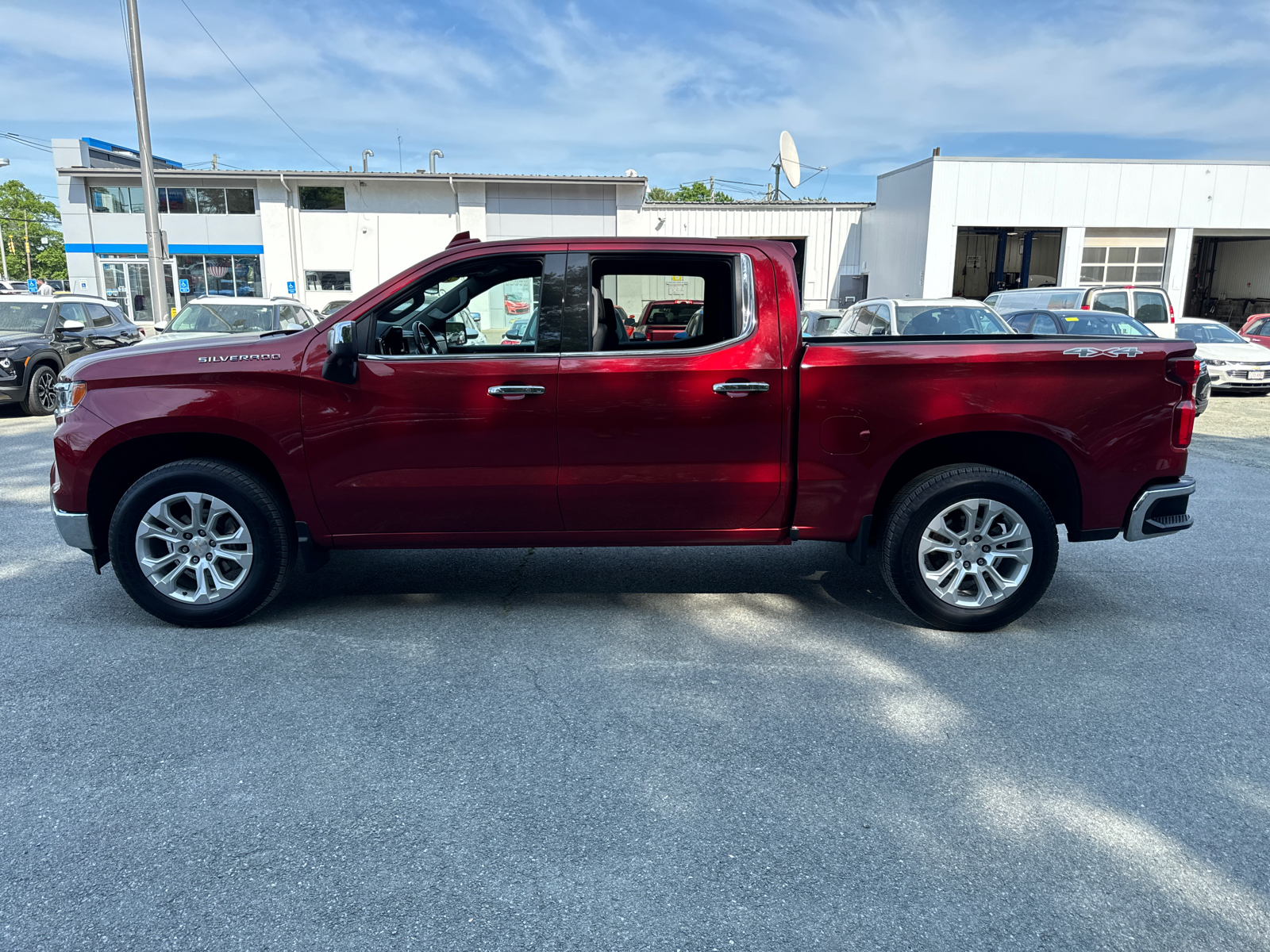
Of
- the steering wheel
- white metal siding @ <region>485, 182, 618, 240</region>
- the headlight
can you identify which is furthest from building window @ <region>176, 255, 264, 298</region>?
the steering wheel

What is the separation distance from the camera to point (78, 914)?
2500 millimetres

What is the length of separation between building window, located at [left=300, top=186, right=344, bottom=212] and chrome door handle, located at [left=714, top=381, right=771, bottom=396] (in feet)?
107

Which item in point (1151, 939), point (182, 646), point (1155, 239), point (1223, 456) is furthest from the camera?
point (1155, 239)

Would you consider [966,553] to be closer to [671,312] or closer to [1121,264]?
[671,312]

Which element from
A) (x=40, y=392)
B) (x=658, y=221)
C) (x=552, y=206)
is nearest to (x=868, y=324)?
(x=40, y=392)

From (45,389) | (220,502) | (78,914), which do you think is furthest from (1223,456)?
(45,389)

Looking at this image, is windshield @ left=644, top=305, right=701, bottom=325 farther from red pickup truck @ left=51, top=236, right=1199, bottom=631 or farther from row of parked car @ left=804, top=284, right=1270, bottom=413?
row of parked car @ left=804, top=284, right=1270, bottom=413

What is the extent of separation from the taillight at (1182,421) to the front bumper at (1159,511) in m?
0.24

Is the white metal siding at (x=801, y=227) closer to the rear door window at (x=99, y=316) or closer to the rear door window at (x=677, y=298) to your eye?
the rear door window at (x=99, y=316)

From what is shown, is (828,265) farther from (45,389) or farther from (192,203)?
(45,389)

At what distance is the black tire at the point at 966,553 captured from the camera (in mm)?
4566

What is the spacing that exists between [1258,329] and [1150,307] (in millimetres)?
4857

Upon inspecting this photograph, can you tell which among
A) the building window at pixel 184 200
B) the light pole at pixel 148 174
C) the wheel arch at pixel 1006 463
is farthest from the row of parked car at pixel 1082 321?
the building window at pixel 184 200

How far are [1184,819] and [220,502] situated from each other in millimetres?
4351
